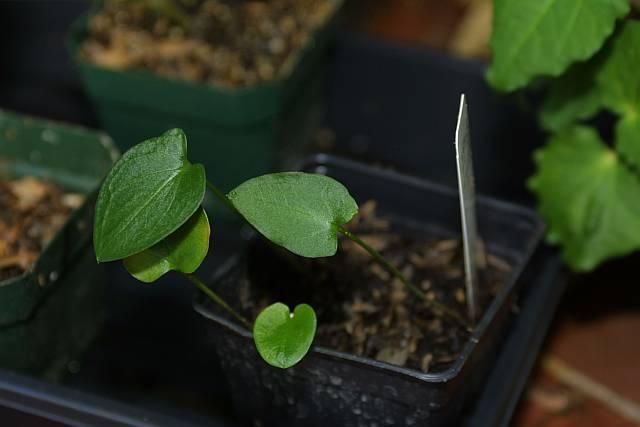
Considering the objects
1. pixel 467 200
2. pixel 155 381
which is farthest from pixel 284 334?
pixel 155 381

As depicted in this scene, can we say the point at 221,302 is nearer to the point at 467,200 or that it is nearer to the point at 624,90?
the point at 467,200

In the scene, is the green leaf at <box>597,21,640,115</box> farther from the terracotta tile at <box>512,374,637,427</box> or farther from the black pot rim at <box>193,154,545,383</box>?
the terracotta tile at <box>512,374,637,427</box>

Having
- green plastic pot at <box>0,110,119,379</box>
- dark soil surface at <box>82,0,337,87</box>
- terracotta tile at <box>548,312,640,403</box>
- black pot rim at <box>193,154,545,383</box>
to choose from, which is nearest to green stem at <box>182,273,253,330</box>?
black pot rim at <box>193,154,545,383</box>

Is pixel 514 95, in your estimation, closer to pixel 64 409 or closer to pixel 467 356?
pixel 467 356

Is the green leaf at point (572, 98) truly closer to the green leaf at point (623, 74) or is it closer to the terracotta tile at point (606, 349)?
the green leaf at point (623, 74)

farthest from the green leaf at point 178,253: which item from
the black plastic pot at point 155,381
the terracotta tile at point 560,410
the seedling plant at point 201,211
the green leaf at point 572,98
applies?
the terracotta tile at point 560,410
